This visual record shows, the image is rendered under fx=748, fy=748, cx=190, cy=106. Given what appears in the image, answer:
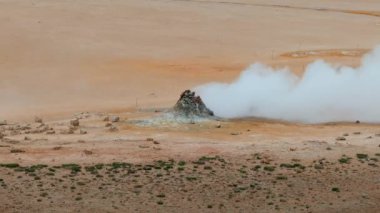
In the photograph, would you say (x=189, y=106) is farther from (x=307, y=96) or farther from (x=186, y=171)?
(x=186, y=171)

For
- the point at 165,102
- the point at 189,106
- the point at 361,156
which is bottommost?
the point at 361,156

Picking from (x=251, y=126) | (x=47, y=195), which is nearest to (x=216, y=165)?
(x=47, y=195)

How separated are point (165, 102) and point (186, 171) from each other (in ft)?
41.3

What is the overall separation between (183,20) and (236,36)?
733cm

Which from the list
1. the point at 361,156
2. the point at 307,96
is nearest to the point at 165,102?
the point at 307,96

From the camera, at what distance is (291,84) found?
27.2 metres

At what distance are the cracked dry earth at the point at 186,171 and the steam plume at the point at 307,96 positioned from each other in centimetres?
292

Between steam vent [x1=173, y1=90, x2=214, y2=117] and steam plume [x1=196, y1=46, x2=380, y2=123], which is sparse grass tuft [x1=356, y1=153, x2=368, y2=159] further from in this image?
steam vent [x1=173, y1=90, x2=214, y2=117]

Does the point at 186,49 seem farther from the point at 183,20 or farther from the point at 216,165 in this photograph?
the point at 216,165

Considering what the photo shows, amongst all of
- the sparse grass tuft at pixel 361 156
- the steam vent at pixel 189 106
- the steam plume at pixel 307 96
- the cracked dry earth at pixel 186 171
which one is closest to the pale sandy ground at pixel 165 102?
the cracked dry earth at pixel 186 171

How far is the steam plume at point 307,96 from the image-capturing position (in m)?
24.8

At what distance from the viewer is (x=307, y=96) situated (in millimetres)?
25969

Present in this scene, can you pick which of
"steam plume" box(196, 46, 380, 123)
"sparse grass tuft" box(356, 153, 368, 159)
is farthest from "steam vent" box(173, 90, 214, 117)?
"sparse grass tuft" box(356, 153, 368, 159)

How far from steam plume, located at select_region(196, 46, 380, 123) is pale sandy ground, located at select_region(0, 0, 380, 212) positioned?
109 cm
